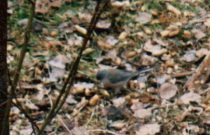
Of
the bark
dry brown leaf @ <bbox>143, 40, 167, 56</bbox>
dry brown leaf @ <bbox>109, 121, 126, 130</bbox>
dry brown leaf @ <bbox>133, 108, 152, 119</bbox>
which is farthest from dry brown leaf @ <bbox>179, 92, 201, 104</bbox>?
the bark

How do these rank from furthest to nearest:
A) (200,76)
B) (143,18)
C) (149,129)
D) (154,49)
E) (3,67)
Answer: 1. (143,18)
2. (154,49)
3. (200,76)
4. (149,129)
5. (3,67)

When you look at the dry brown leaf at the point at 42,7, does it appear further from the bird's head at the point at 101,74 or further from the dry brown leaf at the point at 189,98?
the dry brown leaf at the point at 189,98

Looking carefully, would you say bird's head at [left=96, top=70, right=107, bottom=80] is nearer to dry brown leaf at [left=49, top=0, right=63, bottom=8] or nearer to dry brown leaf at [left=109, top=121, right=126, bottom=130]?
dry brown leaf at [left=109, top=121, right=126, bottom=130]

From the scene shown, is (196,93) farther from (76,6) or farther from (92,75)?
(76,6)

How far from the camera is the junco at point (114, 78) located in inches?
86.5

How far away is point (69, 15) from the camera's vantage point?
2.76 m

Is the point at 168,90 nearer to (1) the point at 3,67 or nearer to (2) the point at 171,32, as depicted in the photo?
(2) the point at 171,32

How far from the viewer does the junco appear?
2197mm

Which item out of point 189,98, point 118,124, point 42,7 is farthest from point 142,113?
point 42,7

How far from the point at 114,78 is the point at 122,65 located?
0.22 metres

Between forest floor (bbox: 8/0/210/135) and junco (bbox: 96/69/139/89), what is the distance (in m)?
0.03

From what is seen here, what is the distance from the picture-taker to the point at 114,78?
2199mm

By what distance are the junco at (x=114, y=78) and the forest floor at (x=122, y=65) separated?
34 millimetres

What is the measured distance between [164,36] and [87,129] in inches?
32.5
